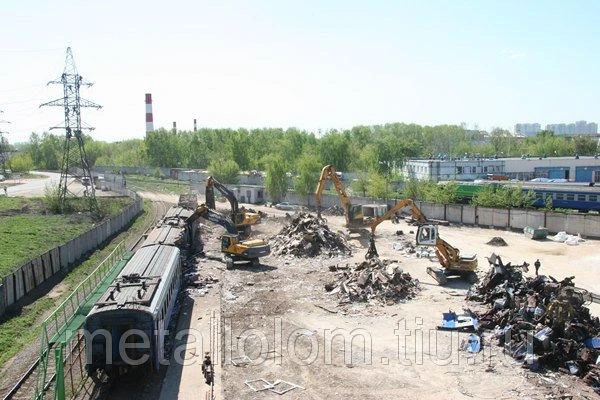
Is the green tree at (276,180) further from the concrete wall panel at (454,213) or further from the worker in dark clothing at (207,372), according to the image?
the worker in dark clothing at (207,372)

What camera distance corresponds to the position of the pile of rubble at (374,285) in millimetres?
24359

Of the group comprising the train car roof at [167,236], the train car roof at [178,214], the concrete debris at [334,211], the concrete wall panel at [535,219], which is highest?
the train car roof at [178,214]

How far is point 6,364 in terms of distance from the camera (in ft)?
57.4

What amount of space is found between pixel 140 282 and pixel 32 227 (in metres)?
31.7

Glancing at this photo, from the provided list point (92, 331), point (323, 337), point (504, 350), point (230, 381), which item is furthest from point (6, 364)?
point (504, 350)

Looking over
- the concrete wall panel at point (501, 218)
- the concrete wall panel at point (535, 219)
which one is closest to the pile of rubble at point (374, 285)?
the concrete wall panel at point (535, 219)

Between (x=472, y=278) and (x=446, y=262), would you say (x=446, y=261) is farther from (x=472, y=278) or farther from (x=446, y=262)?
(x=472, y=278)

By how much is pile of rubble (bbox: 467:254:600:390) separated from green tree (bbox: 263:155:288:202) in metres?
42.2

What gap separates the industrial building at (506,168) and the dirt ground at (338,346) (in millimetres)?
45027

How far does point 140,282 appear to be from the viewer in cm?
1775

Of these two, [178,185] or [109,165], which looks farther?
[109,165]

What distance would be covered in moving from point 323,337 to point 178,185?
72.4 meters

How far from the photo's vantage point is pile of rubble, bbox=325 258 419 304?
24.4 m

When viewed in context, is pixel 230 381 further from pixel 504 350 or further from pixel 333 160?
pixel 333 160
